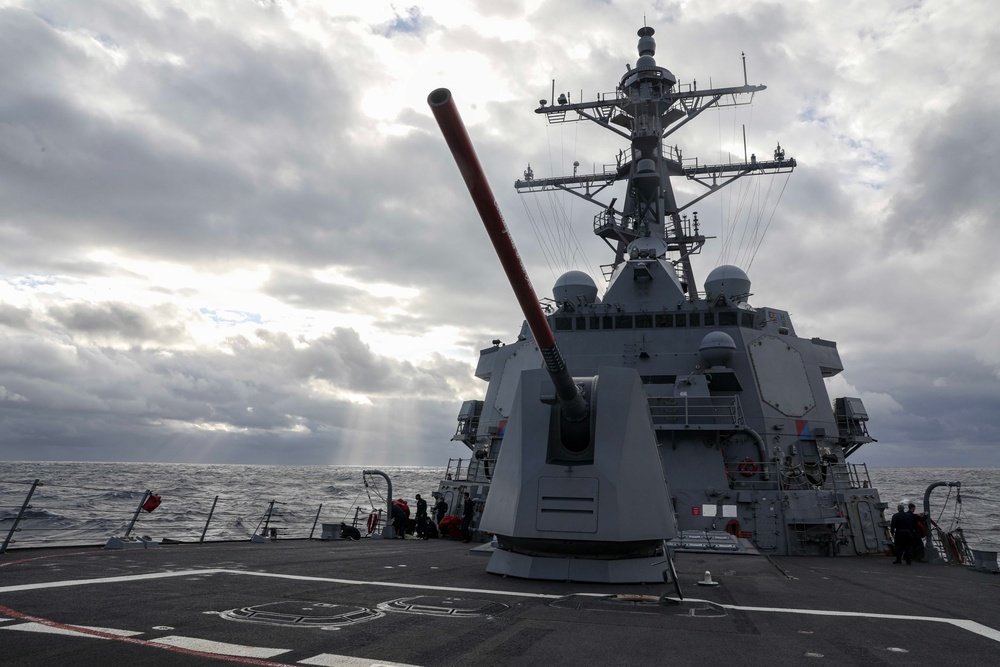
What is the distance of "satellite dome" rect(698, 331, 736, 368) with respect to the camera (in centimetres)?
1408

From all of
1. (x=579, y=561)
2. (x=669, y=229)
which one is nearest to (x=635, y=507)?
(x=579, y=561)

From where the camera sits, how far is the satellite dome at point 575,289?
17.4 m

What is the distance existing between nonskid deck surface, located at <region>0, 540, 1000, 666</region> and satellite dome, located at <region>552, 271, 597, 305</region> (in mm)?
10290

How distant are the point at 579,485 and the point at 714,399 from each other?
8.19 m

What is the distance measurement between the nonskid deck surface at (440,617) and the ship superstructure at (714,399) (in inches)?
181

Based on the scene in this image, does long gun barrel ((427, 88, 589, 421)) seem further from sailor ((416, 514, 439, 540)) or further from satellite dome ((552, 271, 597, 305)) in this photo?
satellite dome ((552, 271, 597, 305))

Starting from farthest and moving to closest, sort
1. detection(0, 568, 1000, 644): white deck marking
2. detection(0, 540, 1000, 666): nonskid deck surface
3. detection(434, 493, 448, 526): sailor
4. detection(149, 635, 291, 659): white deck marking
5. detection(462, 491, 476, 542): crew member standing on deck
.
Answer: detection(434, 493, 448, 526): sailor, detection(462, 491, 476, 542): crew member standing on deck, detection(0, 568, 1000, 644): white deck marking, detection(0, 540, 1000, 666): nonskid deck surface, detection(149, 635, 291, 659): white deck marking

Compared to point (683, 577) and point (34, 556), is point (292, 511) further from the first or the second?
point (683, 577)

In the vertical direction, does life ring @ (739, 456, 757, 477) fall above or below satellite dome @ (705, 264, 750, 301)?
below

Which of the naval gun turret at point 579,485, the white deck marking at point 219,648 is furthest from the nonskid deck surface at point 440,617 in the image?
the naval gun turret at point 579,485

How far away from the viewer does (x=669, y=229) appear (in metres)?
21.0

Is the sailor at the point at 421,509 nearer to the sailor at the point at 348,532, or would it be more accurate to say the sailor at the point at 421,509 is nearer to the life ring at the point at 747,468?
the sailor at the point at 348,532

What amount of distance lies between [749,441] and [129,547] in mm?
11294

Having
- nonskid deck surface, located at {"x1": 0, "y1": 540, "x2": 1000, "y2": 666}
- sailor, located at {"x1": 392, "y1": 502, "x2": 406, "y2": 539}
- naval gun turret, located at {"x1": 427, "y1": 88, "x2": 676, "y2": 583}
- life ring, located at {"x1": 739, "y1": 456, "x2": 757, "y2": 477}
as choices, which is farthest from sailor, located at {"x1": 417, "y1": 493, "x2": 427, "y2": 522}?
naval gun turret, located at {"x1": 427, "y1": 88, "x2": 676, "y2": 583}
